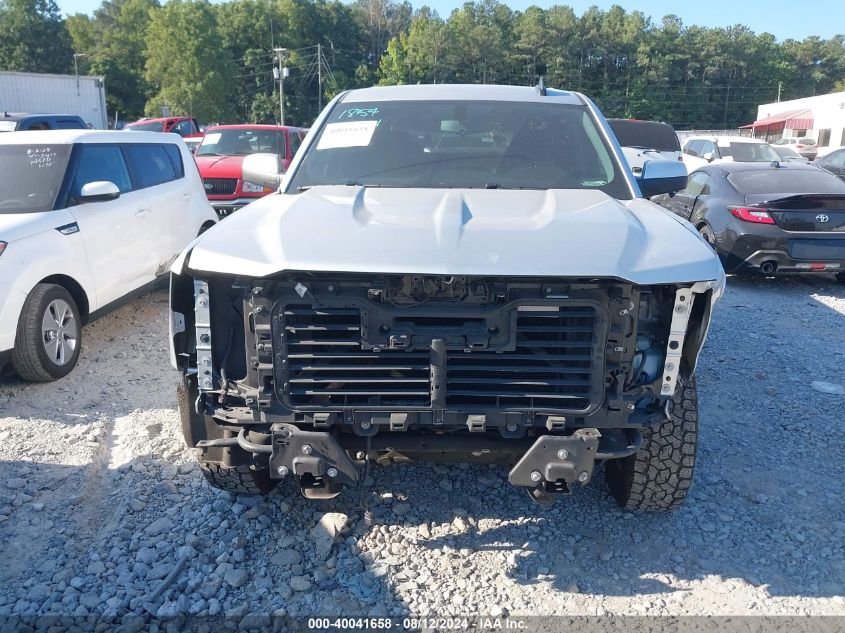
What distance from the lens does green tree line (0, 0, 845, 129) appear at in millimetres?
69312

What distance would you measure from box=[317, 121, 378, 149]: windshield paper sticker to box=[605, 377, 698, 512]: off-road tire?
7.22ft

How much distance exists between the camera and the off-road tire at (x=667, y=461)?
9.66ft

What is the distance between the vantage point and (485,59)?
75.8 m

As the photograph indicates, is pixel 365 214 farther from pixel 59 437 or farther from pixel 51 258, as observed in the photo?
pixel 51 258

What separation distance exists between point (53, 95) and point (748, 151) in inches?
860

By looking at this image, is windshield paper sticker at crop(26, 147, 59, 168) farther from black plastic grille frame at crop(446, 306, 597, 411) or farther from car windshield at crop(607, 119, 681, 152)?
car windshield at crop(607, 119, 681, 152)

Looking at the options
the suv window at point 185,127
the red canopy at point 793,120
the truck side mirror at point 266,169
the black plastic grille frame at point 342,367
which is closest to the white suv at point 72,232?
the truck side mirror at point 266,169

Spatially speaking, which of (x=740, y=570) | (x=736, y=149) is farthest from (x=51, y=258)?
(x=736, y=149)

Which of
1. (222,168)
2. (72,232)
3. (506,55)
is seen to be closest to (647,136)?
(222,168)

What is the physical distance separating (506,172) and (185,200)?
433cm

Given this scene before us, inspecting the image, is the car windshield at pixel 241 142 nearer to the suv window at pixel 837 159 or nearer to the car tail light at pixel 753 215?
the car tail light at pixel 753 215

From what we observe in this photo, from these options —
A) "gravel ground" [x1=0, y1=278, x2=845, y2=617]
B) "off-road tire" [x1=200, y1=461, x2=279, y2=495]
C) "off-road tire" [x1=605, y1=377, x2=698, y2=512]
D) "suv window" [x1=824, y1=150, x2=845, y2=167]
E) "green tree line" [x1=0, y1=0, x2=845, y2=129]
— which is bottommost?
"gravel ground" [x1=0, y1=278, x2=845, y2=617]

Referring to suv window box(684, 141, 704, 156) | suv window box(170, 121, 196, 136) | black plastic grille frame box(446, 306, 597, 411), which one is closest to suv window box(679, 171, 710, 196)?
black plastic grille frame box(446, 306, 597, 411)

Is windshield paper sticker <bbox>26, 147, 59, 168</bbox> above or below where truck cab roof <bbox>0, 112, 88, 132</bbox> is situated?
below
